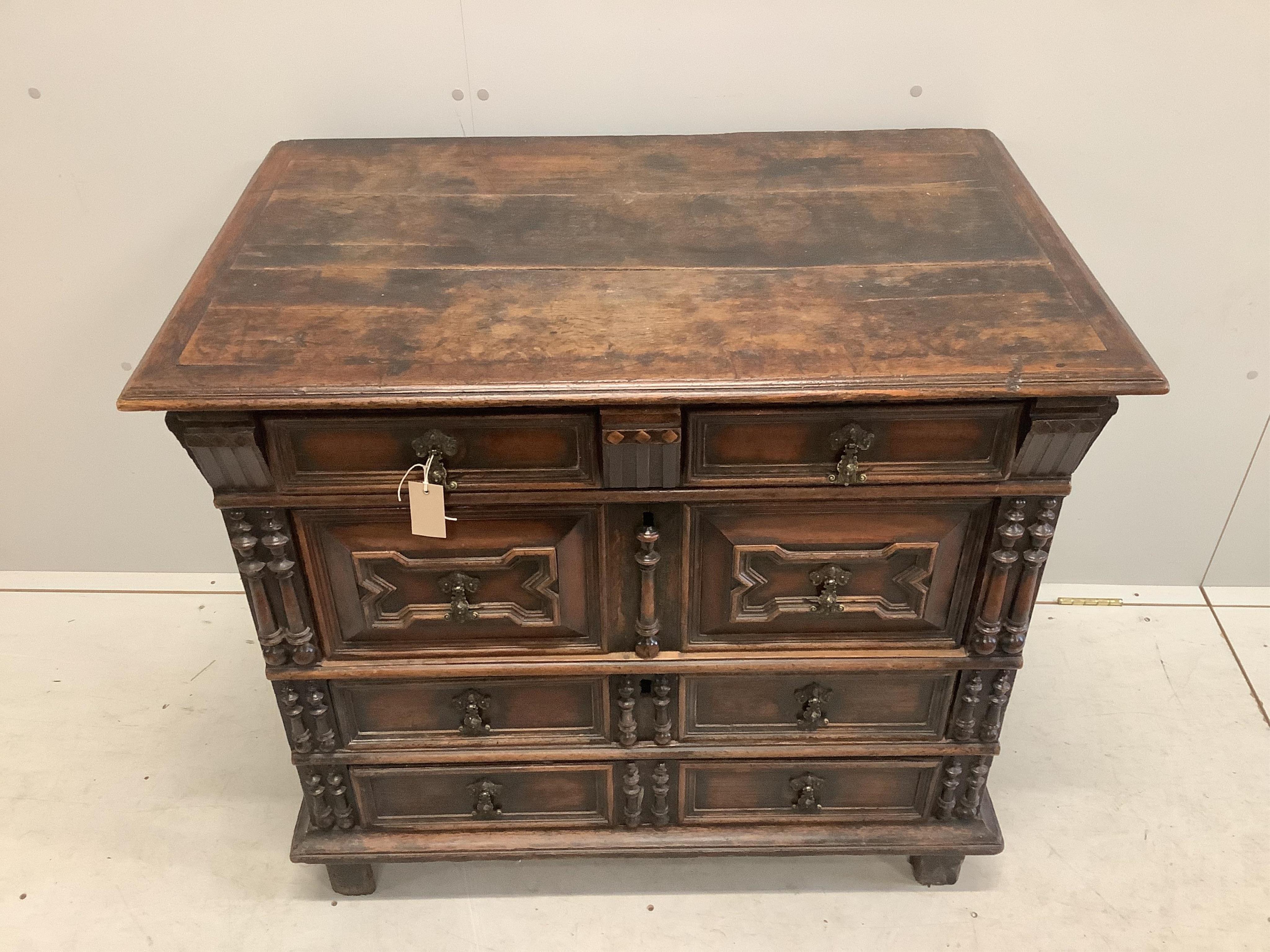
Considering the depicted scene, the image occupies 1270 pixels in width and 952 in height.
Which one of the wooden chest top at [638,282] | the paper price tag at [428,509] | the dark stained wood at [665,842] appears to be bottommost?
the dark stained wood at [665,842]

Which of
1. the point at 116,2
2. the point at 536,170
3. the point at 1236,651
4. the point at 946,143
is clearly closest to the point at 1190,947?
the point at 1236,651

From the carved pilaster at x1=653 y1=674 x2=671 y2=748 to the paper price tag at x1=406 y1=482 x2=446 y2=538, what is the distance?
18.3 inches

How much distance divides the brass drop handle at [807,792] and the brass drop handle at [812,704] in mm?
126

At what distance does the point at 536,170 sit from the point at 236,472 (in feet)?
2.40

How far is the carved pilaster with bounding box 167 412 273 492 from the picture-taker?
134 centimetres

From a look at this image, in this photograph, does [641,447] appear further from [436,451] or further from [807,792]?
[807,792]

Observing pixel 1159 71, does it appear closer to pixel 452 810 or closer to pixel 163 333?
pixel 163 333

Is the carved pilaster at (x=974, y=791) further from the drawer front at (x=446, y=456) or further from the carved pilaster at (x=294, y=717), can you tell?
the carved pilaster at (x=294, y=717)

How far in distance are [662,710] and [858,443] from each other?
0.60m

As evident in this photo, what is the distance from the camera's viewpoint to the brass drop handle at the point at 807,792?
1833mm

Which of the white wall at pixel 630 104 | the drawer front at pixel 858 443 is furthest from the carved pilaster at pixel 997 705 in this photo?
the white wall at pixel 630 104

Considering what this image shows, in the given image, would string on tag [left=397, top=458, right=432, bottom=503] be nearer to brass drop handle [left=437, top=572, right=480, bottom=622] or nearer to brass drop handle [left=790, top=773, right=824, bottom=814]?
brass drop handle [left=437, top=572, right=480, bottom=622]

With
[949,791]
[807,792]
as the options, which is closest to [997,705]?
[949,791]

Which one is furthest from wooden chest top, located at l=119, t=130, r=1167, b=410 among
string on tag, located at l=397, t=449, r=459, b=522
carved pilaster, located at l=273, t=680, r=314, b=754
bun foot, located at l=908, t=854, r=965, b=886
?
bun foot, located at l=908, t=854, r=965, b=886
